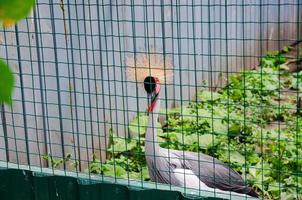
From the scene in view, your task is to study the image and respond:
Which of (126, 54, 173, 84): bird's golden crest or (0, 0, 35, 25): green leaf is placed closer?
(0, 0, 35, 25): green leaf

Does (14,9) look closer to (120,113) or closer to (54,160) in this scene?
(54,160)

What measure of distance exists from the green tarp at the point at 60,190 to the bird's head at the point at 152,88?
2.46 ft

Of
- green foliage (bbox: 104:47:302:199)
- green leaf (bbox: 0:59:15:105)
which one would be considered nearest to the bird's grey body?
green foliage (bbox: 104:47:302:199)

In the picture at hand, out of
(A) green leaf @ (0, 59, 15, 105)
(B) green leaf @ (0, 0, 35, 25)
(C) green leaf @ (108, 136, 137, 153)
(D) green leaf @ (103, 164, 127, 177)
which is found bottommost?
(D) green leaf @ (103, 164, 127, 177)

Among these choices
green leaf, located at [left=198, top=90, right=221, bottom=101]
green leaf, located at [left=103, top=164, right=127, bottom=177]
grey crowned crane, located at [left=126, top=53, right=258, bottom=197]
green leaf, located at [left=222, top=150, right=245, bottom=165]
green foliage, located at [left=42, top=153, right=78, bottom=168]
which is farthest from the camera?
green leaf, located at [left=198, top=90, right=221, bottom=101]

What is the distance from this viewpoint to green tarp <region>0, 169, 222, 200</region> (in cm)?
274

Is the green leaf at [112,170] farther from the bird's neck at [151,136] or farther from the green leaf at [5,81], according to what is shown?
the green leaf at [5,81]

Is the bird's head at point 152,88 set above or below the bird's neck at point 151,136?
above

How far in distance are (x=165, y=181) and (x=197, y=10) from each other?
2508 millimetres

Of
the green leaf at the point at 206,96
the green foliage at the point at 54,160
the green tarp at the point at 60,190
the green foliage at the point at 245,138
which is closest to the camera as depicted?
the green tarp at the point at 60,190

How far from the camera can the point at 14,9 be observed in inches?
18.9

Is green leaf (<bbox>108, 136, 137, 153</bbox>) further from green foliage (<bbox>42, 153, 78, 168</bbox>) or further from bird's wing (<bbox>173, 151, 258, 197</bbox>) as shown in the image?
bird's wing (<bbox>173, 151, 258, 197</bbox>)

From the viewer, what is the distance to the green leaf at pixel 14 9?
47 centimetres

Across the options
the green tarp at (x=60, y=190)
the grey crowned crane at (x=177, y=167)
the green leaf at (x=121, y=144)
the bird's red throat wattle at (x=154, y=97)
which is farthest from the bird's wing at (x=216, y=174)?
the green leaf at (x=121, y=144)
